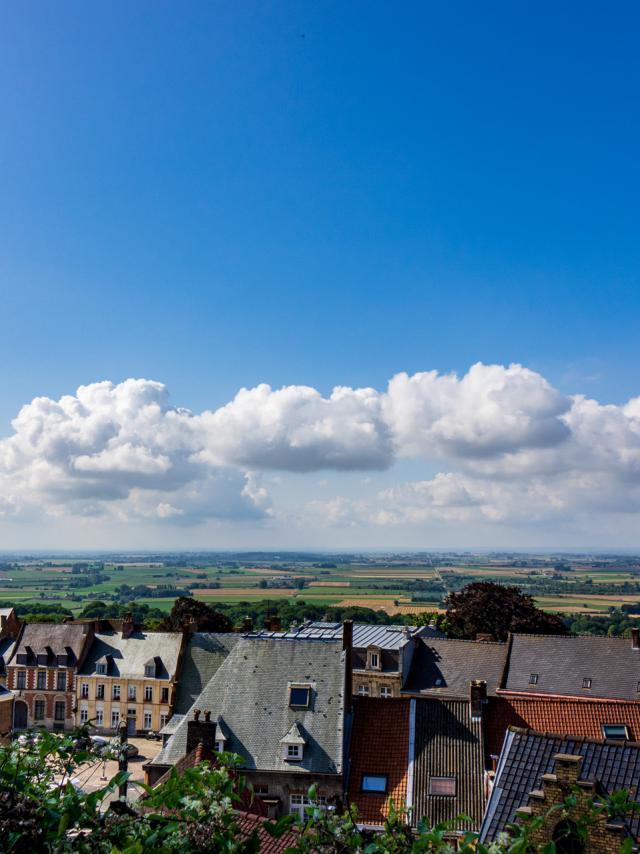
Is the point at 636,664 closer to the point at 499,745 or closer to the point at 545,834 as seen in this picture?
the point at 499,745

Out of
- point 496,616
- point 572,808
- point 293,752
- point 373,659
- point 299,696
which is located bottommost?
point 373,659

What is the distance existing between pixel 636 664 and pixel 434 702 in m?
26.3

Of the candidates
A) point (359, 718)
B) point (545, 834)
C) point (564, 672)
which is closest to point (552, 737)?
point (545, 834)

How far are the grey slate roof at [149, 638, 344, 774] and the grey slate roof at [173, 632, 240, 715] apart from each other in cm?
1665

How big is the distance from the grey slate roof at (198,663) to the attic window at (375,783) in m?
23.9

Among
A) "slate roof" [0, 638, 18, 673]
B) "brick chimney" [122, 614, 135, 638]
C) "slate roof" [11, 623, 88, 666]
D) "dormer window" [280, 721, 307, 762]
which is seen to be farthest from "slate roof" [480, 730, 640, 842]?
"slate roof" [0, 638, 18, 673]

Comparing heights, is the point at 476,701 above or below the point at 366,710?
above

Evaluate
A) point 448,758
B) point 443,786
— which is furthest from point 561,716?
point 443,786

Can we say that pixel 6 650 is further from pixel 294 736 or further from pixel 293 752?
pixel 293 752

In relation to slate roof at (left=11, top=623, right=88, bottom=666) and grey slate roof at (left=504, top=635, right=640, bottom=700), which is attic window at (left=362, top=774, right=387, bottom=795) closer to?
grey slate roof at (left=504, top=635, right=640, bottom=700)

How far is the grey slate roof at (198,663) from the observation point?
183 ft

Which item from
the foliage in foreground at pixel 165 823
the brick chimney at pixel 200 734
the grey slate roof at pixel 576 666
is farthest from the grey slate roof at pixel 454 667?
the foliage in foreground at pixel 165 823

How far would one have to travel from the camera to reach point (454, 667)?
57.8 metres

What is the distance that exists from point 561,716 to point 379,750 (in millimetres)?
9842
